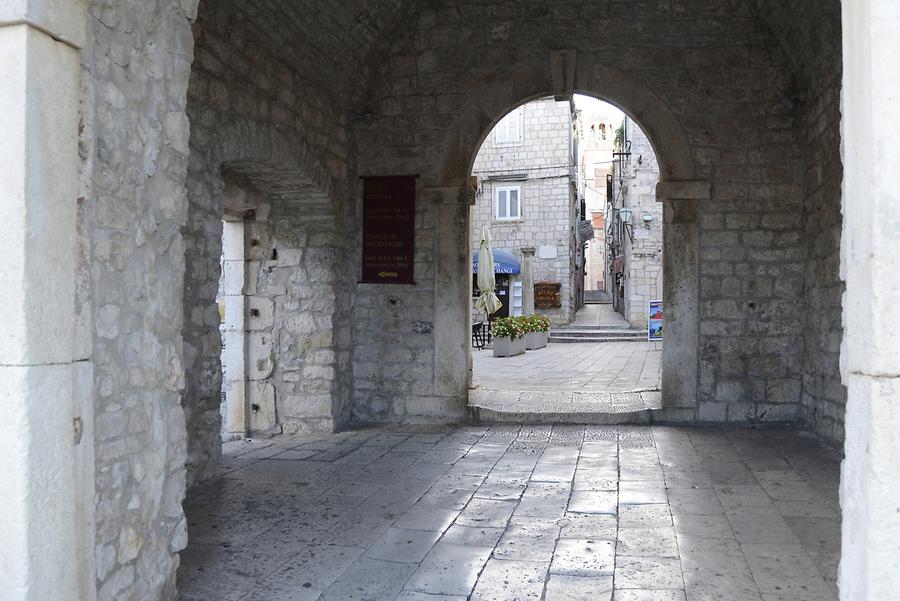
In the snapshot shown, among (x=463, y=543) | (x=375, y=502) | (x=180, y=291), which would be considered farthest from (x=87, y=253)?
(x=375, y=502)

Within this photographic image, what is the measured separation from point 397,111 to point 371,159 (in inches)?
21.4

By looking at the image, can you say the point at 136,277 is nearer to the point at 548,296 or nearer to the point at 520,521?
the point at 520,521

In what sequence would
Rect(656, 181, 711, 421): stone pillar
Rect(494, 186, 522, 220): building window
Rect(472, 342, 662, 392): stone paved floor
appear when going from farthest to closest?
Rect(494, 186, 522, 220): building window → Rect(472, 342, 662, 392): stone paved floor → Rect(656, 181, 711, 421): stone pillar

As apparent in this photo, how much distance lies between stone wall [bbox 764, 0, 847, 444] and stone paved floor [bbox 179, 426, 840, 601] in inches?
18.8

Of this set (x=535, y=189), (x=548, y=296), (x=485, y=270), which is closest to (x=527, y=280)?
(x=548, y=296)

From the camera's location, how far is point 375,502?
4.14m

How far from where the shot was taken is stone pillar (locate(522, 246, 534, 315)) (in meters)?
21.1

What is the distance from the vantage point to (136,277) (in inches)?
99.3

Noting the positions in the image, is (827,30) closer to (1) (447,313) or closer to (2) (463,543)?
(1) (447,313)

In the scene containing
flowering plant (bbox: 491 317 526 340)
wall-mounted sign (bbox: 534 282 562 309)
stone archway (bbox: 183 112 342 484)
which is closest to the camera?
stone archway (bbox: 183 112 342 484)

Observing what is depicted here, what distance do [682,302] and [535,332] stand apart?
9.03 metres

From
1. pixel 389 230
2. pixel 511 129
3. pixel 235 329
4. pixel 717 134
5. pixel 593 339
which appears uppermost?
pixel 511 129

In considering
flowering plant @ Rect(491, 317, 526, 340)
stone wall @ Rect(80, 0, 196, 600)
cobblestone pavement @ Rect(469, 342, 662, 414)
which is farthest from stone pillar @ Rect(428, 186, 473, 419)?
flowering plant @ Rect(491, 317, 526, 340)

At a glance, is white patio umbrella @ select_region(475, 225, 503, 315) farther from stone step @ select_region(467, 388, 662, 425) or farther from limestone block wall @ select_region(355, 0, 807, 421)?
limestone block wall @ select_region(355, 0, 807, 421)
